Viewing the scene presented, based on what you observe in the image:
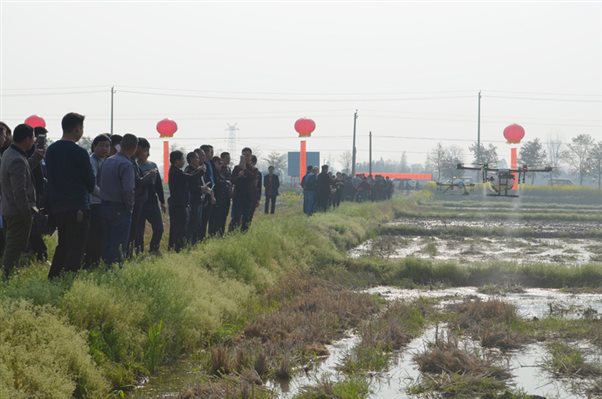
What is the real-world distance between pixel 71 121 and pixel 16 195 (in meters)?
0.94

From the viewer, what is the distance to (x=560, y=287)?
541 inches

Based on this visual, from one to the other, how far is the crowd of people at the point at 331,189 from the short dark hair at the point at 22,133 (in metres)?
15.9

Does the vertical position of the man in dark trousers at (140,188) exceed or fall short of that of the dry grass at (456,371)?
it exceeds it

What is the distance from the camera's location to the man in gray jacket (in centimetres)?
824

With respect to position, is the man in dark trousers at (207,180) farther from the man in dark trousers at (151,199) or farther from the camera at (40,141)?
the camera at (40,141)

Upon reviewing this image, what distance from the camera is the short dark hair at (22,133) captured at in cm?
830

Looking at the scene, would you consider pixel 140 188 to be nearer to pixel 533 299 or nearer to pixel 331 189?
pixel 533 299

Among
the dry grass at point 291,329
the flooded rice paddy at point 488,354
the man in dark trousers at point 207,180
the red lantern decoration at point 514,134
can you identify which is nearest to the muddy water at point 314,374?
the flooded rice paddy at point 488,354

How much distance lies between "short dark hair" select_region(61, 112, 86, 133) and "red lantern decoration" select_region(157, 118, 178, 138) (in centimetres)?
2403

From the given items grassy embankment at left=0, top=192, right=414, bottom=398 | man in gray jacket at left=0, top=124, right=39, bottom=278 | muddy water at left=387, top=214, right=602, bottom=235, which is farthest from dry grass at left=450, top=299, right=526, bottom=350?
muddy water at left=387, top=214, right=602, bottom=235

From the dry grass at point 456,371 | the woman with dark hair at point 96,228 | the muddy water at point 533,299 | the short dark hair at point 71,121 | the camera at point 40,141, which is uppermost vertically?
the short dark hair at point 71,121

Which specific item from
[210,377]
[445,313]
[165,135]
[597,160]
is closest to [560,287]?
[445,313]

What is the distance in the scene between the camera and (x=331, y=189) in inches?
1096

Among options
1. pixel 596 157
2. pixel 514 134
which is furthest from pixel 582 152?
pixel 514 134
